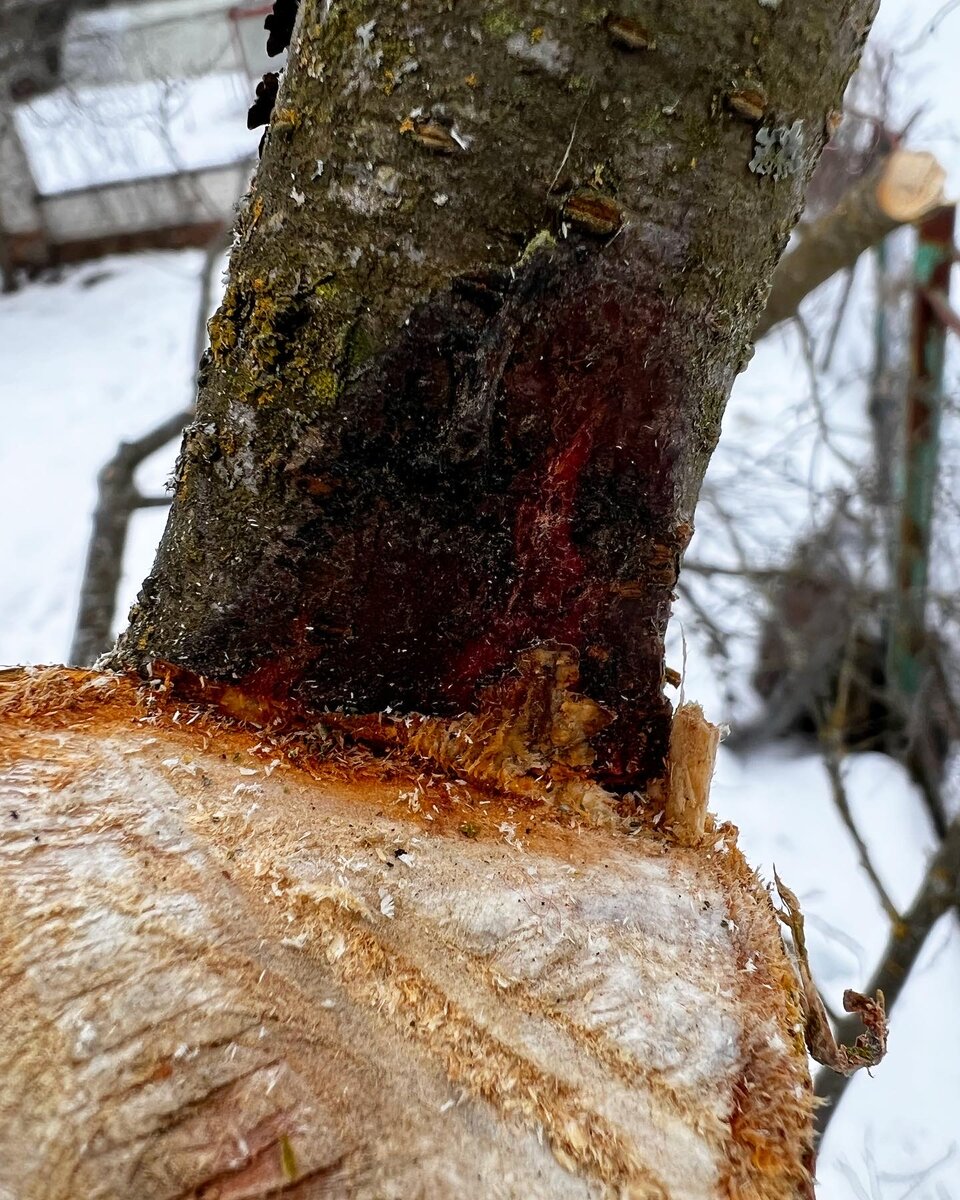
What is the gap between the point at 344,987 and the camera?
449mm

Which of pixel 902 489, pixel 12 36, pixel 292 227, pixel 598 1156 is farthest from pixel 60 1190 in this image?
pixel 12 36

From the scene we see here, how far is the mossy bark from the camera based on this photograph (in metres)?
0.44

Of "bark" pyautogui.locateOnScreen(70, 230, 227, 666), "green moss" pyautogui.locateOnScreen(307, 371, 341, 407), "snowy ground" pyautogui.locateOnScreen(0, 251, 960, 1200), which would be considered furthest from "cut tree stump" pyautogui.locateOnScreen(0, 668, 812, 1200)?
"bark" pyautogui.locateOnScreen(70, 230, 227, 666)

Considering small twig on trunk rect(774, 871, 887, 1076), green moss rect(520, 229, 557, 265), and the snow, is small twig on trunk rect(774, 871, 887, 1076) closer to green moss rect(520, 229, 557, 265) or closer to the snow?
green moss rect(520, 229, 557, 265)

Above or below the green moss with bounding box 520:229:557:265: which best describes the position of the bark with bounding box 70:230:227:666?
below

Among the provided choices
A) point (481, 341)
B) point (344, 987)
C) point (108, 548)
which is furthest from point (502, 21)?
point (108, 548)

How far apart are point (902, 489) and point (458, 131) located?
2.70 metres

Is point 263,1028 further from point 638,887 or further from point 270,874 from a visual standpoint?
point 638,887

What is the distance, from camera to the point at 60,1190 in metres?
0.37

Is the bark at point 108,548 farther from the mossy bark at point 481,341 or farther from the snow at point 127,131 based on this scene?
the snow at point 127,131

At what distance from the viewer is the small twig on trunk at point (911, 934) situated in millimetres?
1708

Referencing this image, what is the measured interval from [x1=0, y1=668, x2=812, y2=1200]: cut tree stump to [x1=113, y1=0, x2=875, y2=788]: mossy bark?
91 millimetres

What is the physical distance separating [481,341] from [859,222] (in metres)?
2.06

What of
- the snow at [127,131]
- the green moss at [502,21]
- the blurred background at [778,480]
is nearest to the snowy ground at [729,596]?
the blurred background at [778,480]
